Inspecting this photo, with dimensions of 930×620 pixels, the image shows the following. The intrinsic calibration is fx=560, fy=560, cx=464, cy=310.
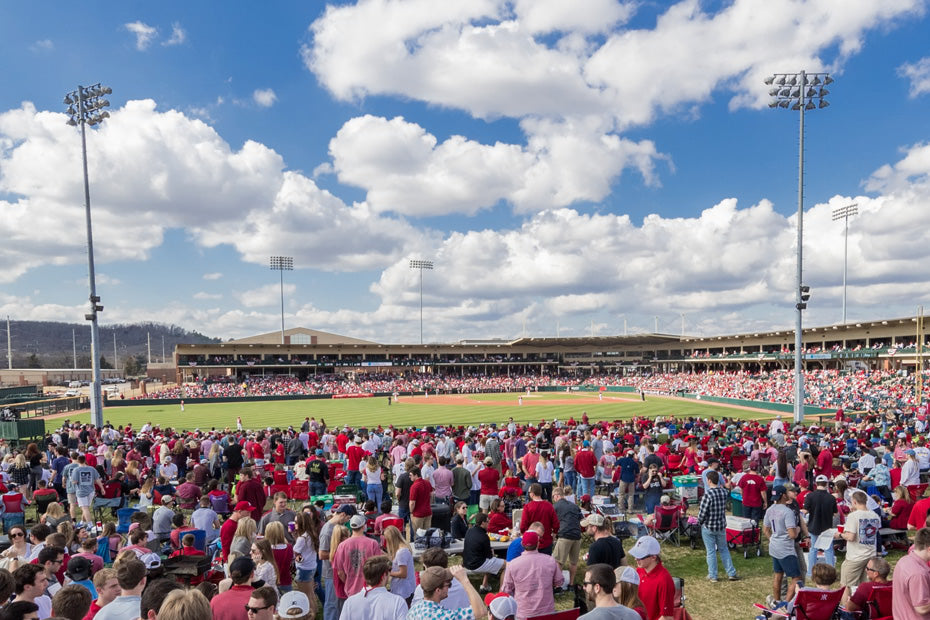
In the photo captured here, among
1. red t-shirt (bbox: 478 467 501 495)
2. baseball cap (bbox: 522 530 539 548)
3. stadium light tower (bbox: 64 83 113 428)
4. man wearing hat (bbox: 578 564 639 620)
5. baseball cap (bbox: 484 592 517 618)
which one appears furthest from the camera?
stadium light tower (bbox: 64 83 113 428)

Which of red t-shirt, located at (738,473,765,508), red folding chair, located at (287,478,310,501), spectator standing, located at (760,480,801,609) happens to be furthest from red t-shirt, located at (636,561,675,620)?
red folding chair, located at (287,478,310,501)

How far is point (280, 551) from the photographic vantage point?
6641mm

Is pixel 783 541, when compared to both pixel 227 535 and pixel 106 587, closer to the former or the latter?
pixel 227 535

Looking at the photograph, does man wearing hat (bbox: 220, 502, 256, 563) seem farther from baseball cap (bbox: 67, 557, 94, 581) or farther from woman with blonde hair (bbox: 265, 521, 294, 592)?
baseball cap (bbox: 67, 557, 94, 581)

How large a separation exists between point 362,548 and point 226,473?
35.6 feet

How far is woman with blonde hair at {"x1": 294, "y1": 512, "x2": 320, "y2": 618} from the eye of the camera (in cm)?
720

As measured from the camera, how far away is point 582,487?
13586 mm

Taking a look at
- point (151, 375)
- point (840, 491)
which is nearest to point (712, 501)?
point (840, 491)

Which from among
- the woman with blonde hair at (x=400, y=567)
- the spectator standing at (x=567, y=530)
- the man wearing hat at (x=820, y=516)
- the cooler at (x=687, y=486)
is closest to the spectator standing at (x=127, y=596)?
the woman with blonde hair at (x=400, y=567)

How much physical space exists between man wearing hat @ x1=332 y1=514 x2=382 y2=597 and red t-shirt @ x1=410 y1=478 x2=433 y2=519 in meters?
2.85

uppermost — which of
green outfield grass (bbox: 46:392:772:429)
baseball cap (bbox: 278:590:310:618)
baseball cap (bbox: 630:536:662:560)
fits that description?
baseball cap (bbox: 630:536:662:560)

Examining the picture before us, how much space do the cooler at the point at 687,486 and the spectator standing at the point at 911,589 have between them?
741 centimetres

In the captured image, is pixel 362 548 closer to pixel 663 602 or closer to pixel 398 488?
pixel 663 602

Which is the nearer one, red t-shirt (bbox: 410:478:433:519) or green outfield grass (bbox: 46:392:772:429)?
red t-shirt (bbox: 410:478:433:519)
